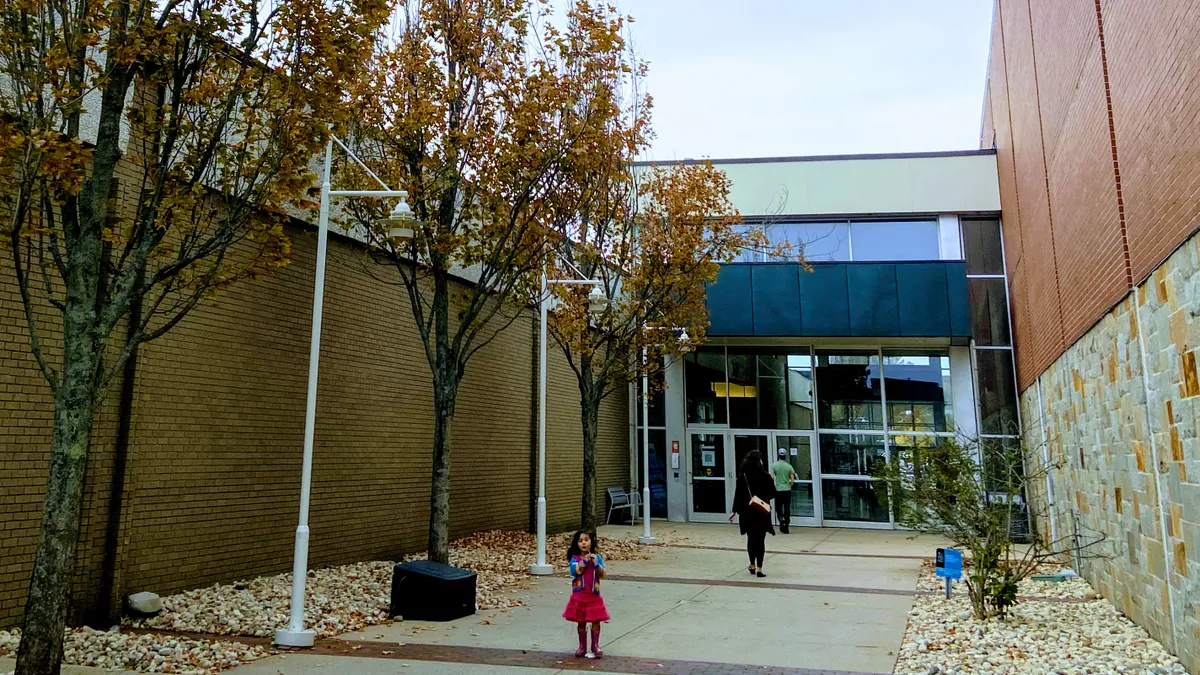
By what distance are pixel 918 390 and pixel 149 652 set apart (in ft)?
58.4

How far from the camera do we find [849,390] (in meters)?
20.7

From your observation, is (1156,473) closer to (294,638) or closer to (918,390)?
(294,638)

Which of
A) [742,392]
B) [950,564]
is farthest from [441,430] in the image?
[742,392]

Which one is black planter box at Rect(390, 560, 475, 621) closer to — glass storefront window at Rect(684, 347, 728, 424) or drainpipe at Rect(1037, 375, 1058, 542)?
drainpipe at Rect(1037, 375, 1058, 542)

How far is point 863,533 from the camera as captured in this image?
19.4m

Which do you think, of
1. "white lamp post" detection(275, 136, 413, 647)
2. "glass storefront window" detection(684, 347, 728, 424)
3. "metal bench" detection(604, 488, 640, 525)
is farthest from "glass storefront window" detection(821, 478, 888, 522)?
"white lamp post" detection(275, 136, 413, 647)

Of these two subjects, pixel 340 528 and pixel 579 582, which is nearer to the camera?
pixel 579 582

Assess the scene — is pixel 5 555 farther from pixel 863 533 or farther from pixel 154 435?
pixel 863 533

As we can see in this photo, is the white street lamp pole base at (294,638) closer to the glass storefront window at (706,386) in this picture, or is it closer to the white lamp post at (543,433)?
the white lamp post at (543,433)

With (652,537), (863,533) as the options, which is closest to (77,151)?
(652,537)

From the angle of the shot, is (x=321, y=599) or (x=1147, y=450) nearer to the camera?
(x=1147, y=450)

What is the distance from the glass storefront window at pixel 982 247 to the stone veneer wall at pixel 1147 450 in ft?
31.3

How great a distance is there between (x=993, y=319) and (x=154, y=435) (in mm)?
17729

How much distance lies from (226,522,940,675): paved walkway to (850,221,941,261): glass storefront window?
9457 millimetres
